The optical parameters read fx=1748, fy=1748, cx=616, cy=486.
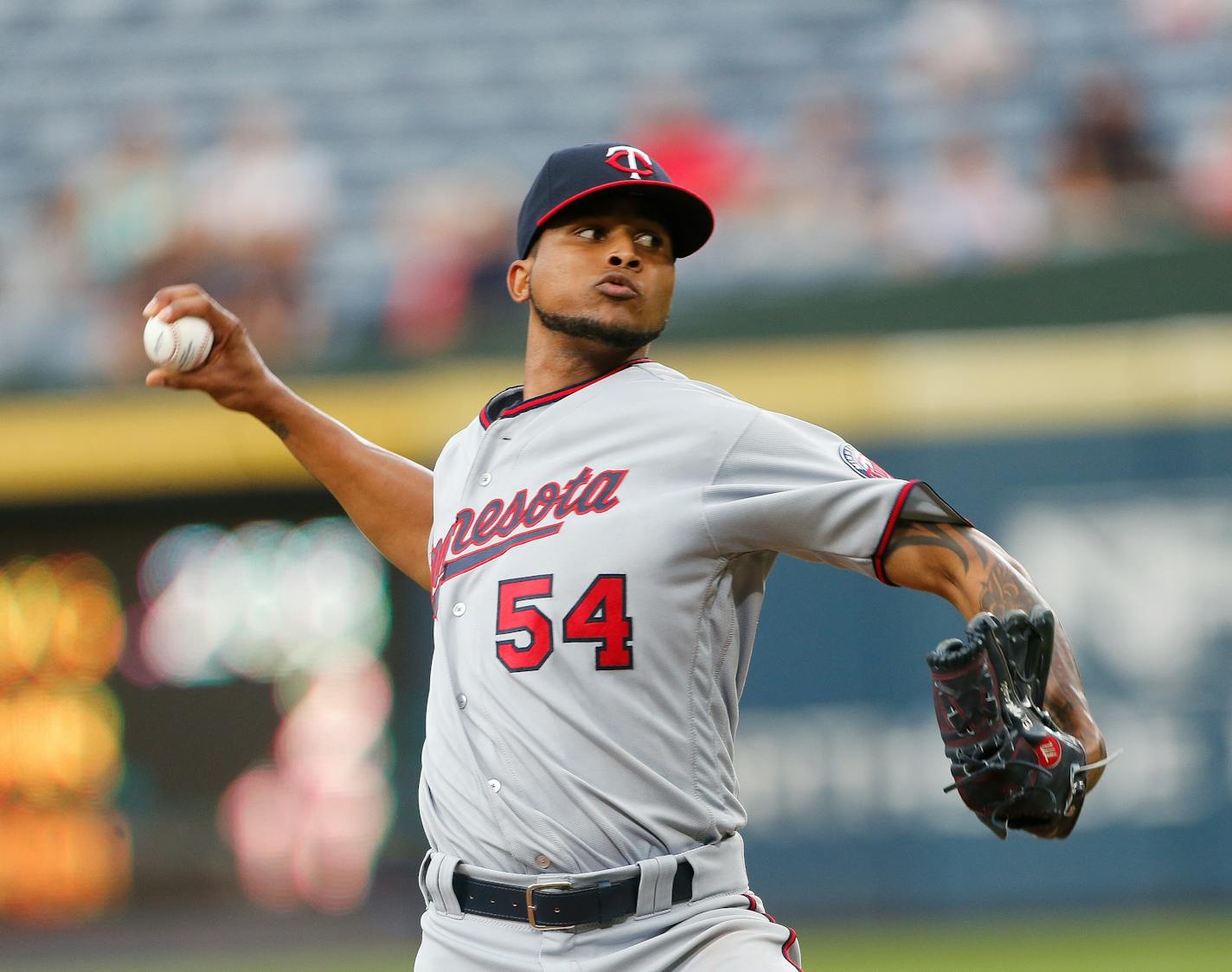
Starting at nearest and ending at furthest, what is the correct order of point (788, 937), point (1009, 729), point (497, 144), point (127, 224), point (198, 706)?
point (1009, 729) < point (788, 937) < point (198, 706) < point (127, 224) < point (497, 144)

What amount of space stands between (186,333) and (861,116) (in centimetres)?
649

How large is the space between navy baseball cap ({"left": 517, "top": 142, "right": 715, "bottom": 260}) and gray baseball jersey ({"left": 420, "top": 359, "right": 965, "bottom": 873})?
35 cm

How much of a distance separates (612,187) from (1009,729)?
113 cm

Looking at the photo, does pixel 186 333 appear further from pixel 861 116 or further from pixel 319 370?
pixel 861 116

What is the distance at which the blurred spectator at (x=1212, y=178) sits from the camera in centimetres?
768

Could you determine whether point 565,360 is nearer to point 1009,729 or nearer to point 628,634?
point 628,634

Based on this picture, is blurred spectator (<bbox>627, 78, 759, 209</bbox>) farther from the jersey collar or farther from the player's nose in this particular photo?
the player's nose

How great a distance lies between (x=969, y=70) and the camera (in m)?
9.35

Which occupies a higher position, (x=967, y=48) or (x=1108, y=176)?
(x=967, y=48)

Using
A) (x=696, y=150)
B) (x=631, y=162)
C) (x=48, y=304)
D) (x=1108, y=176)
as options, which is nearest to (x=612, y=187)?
(x=631, y=162)

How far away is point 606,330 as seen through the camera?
2885 mm

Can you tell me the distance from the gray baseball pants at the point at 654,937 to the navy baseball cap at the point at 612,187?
104 cm

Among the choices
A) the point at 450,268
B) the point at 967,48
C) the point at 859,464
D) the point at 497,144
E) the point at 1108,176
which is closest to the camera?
the point at 859,464

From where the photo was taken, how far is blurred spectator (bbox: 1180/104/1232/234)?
7.68 metres
